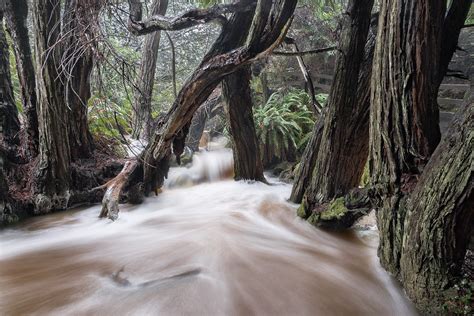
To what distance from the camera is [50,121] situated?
444cm

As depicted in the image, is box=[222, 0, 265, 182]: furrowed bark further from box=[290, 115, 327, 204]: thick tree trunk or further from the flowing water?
box=[290, 115, 327, 204]: thick tree trunk

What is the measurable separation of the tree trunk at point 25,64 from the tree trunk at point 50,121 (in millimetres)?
380

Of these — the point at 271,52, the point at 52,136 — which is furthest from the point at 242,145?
the point at 52,136

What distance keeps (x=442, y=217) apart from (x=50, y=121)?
4663 mm

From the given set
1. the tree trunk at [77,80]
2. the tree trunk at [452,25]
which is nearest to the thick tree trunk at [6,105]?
the tree trunk at [77,80]

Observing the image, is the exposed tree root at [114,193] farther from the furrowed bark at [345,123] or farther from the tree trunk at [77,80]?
the furrowed bark at [345,123]

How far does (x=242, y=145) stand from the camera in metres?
6.07

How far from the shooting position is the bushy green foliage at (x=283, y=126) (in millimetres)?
7137

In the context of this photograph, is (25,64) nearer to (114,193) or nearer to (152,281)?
(114,193)

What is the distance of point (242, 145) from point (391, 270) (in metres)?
3.77

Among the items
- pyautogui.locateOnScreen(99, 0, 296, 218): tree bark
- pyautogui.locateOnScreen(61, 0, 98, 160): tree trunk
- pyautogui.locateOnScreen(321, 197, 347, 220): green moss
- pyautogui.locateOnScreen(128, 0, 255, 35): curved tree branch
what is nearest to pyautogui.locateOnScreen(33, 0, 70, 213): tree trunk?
pyautogui.locateOnScreen(61, 0, 98, 160): tree trunk

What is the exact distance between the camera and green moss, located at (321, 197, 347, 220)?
12.2 ft

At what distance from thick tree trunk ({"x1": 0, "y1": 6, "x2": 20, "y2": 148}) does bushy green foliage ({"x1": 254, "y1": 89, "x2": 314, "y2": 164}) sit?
4.55m

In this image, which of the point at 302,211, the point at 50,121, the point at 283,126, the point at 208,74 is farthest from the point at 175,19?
the point at 283,126
